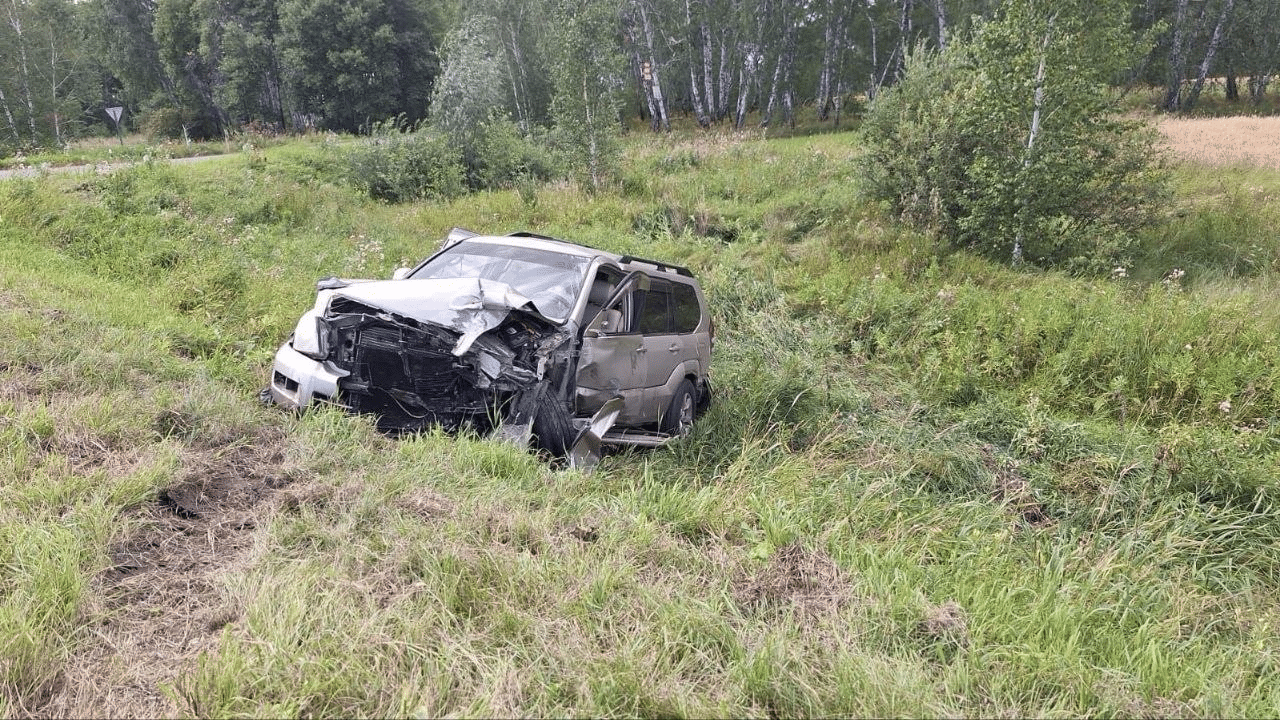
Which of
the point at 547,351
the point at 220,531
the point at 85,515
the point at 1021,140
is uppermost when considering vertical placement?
the point at 1021,140

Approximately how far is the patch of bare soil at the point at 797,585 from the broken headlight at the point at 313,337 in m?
3.28

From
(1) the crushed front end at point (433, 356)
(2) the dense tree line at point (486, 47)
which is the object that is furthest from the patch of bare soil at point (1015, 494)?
(2) the dense tree line at point (486, 47)

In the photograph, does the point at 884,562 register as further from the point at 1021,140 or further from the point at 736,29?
the point at 736,29

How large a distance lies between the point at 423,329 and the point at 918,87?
36.5 feet

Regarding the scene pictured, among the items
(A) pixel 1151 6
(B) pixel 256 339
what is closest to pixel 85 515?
(B) pixel 256 339

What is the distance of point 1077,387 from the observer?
700cm

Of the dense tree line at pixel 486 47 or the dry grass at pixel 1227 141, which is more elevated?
the dense tree line at pixel 486 47

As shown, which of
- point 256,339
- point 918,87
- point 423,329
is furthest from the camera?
point 918,87

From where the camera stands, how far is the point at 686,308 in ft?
21.4

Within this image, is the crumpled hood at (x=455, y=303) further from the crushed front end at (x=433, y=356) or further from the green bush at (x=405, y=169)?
the green bush at (x=405, y=169)

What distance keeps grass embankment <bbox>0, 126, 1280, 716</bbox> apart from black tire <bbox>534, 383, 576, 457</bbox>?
0.53 feet

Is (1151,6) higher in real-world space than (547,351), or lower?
higher

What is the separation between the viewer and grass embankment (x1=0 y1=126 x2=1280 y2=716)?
2.28m

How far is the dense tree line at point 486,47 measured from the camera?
1091 inches
